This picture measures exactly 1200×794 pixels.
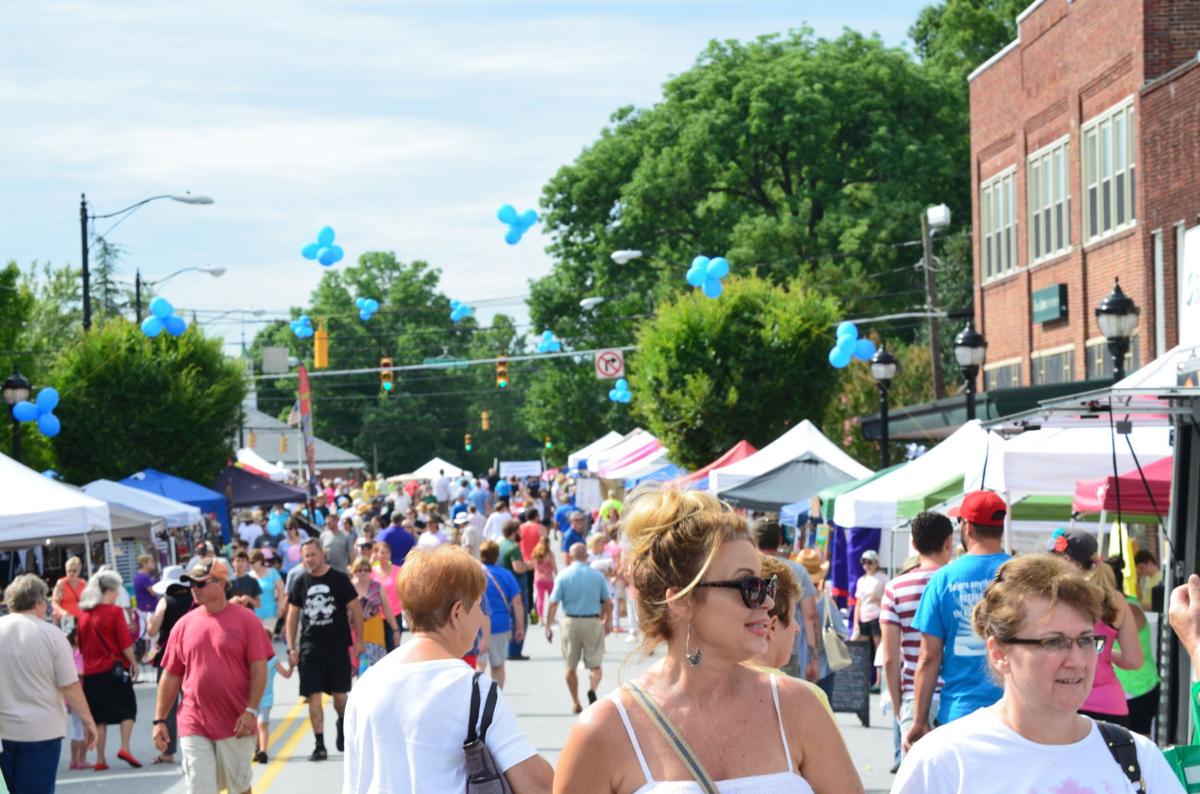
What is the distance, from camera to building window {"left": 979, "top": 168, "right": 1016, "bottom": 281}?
36.7 metres

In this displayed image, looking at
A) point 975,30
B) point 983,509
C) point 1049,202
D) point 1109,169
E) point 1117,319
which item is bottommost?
Result: point 983,509

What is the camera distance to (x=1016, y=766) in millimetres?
3988

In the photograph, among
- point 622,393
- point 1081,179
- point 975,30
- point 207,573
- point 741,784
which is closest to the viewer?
point 741,784

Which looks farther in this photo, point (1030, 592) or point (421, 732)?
point (421, 732)

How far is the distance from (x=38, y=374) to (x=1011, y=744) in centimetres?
4750

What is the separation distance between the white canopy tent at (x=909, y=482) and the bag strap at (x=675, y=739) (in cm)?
1406

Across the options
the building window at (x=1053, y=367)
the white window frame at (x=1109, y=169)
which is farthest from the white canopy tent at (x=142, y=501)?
the white window frame at (x=1109, y=169)

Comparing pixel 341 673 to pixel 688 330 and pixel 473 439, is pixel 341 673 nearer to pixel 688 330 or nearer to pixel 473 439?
pixel 688 330

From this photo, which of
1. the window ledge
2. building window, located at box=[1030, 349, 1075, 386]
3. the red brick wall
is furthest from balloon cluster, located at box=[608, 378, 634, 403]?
the red brick wall

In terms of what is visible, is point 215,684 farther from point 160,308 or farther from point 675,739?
point 160,308

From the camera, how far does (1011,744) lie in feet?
13.1

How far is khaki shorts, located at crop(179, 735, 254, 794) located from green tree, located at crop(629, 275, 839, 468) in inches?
1145

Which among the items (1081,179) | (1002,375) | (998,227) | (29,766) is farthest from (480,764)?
(998,227)

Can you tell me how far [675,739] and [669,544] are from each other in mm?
399
